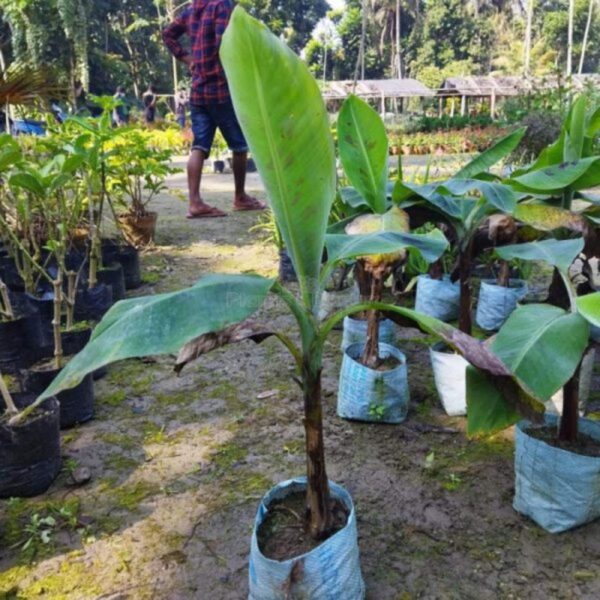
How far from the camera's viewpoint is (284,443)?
2150 mm

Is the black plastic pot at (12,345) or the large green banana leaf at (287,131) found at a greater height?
the large green banana leaf at (287,131)

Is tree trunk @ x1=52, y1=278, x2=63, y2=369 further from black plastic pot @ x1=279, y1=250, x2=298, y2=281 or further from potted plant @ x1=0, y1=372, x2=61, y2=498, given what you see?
black plastic pot @ x1=279, y1=250, x2=298, y2=281

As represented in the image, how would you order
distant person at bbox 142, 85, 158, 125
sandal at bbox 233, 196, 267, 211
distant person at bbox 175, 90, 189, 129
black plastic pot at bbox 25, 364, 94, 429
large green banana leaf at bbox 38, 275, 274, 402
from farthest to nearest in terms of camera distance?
distant person at bbox 175, 90, 189, 129, distant person at bbox 142, 85, 158, 125, sandal at bbox 233, 196, 267, 211, black plastic pot at bbox 25, 364, 94, 429, large green banana leaf at bbox 38, 275, 274, 402

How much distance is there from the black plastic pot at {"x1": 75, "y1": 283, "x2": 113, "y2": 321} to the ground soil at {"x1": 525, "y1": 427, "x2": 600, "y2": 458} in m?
2.41

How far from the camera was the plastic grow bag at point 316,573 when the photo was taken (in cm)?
128

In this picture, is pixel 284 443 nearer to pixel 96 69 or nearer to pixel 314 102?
pixel 314 102

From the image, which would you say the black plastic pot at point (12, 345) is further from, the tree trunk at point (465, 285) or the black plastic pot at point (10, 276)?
the tree trunk at point (465, 285)

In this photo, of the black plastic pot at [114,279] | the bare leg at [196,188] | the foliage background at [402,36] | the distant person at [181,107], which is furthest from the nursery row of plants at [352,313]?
the foliage background at [402,36]

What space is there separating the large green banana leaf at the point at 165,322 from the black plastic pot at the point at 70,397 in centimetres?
134

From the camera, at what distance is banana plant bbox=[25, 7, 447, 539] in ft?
3.24

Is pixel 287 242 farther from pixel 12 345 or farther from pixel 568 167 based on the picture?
pixel 12 345

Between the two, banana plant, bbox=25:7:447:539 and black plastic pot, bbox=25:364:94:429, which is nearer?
banana plant, bbox=25:7:447:539

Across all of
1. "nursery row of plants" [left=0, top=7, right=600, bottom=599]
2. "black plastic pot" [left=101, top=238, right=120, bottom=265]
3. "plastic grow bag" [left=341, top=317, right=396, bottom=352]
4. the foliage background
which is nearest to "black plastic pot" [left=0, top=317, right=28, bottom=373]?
"nursery row of plants" [left=0, top=7, right=600, bottom=599]

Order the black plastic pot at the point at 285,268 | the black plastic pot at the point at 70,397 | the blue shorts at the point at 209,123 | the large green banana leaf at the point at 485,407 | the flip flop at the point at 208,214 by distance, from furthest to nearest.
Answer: the flip flop at the point at 208,214 → the blue shorts at the point at 209,123 → the black plastic pot at the point at 285,268 → the black plastic pot at the point at 70,397 → the large green banana leaf at the point at 485,407
